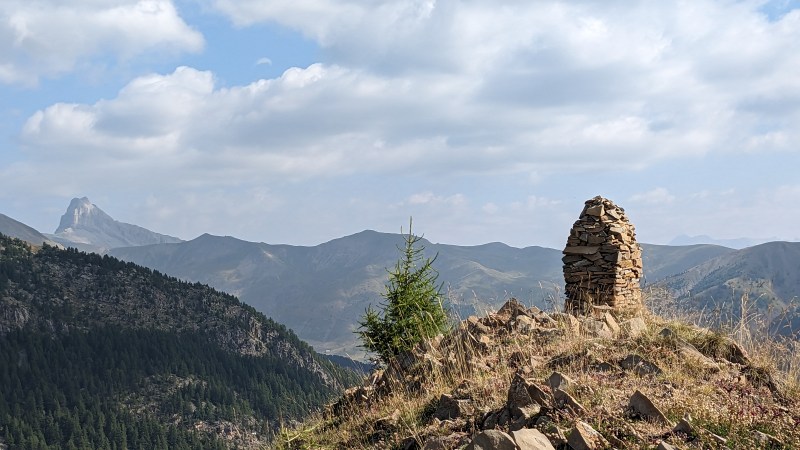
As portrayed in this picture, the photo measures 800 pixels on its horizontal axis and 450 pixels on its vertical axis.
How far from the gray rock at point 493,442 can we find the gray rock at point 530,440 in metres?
0.09

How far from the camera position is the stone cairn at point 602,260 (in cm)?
1886

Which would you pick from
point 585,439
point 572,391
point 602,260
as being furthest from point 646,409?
point 602,260

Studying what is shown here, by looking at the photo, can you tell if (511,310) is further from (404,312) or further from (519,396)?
(519,396)

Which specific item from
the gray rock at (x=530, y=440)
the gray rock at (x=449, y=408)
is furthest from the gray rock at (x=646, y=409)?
the gray rock at (x=449, y=408)

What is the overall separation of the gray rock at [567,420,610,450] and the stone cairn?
11930 mm

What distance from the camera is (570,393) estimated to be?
804 centimetres

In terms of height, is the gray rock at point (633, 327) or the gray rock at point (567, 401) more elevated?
the gray rock at point (633, 327)

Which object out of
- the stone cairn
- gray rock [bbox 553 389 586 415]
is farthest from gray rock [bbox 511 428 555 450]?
the stone cairn

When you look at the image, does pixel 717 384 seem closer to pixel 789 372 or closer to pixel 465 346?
pixel 789 372

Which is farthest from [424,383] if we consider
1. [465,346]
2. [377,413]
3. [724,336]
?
[724,336]

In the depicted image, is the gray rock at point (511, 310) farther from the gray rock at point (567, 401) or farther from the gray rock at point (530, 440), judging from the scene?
the gray rock at point (530, 440)

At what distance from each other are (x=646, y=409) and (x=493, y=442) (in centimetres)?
216

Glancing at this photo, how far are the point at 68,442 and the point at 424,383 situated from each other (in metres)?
220

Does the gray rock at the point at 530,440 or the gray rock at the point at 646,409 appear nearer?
the gray rock at the point at 530,440
